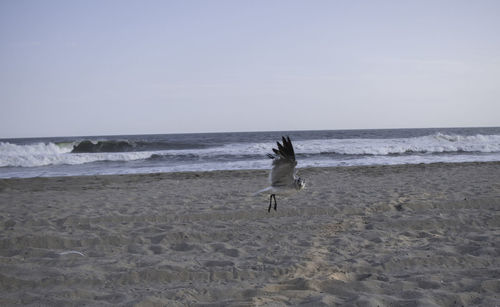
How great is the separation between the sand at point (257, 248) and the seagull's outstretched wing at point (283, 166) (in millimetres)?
864

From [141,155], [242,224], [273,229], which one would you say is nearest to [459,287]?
[273,229]

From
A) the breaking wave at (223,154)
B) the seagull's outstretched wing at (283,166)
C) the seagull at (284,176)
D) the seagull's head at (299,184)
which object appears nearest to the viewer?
the seagull's outstretched wing at (283,166)

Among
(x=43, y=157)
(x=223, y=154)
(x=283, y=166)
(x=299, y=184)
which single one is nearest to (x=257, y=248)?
(x=299, y=184)

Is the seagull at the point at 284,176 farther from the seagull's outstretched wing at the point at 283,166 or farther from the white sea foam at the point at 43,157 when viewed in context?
the white sea foam at the point at 43,157

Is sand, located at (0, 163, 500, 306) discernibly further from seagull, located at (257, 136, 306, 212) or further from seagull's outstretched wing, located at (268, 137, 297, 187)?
seagull's outstretched wing, located at (268, 137, 297, 187)

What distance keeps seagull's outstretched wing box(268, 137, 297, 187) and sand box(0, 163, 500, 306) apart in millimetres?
864

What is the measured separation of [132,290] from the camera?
13.3 ft

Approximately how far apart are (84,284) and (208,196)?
5377mm

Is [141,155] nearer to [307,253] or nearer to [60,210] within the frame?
[60,210]

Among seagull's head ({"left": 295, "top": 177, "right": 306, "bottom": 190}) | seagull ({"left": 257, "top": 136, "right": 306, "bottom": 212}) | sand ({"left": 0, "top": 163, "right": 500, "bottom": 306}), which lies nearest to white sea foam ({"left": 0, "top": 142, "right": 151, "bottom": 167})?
sand ({"left": 0, "top": 163, "right": 500, "bottom": 306})

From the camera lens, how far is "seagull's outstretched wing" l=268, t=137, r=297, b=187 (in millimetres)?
5297

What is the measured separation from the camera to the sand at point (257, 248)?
3.88 m

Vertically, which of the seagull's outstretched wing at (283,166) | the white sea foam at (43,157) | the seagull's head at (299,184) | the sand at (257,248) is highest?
the seagull's outstretched wing at (283,166)

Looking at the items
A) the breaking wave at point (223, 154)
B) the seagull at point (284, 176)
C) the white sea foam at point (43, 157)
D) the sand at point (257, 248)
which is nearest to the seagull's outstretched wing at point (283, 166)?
the seagull at point (284, 176)
